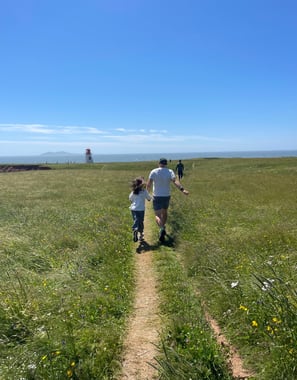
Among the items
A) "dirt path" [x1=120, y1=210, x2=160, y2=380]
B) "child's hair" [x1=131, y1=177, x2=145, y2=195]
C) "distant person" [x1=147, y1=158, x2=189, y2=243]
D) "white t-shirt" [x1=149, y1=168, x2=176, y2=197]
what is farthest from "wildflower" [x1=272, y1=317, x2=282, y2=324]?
"child's hair" [x1=131, y1=177, x2=145, y2=195]

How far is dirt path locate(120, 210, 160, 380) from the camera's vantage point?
411 cm

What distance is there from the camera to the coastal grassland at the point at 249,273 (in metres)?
4.05

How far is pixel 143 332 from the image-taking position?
5.01 meters

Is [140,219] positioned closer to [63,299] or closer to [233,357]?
[63,299]

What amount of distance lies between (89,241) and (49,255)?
1.67 metres

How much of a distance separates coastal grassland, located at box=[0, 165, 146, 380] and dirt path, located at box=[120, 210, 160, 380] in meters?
0.18

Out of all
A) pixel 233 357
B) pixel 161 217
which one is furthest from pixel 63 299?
pixel 161 217

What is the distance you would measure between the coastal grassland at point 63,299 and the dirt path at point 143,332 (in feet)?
0.59

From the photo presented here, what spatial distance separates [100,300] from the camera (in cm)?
572

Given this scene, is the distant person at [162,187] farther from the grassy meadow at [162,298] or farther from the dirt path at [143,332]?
the dirt path at [143,332]

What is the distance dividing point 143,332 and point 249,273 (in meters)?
2.66

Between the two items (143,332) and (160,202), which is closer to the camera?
(143,332)

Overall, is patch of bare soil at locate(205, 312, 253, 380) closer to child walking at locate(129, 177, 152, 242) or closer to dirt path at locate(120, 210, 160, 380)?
dirt path at locate(120, 210, 160, 380)

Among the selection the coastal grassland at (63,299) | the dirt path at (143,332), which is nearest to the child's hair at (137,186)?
the coastal grassland at (63,299)
